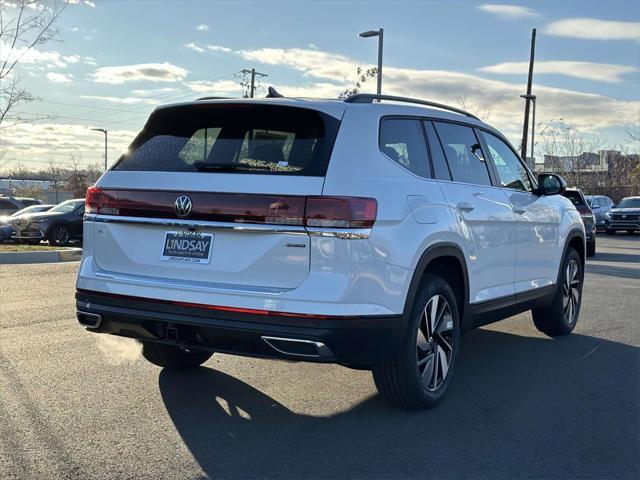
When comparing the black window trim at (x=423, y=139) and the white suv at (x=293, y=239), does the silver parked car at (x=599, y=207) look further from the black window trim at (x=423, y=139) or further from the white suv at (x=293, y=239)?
the white suv at (x=293, y=239)

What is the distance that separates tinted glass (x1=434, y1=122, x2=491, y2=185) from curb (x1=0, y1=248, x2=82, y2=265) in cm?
1014

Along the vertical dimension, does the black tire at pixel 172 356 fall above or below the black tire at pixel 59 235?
above

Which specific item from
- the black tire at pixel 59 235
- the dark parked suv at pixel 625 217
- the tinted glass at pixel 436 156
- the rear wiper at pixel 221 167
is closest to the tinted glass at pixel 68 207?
the black tire at pixel 59 235

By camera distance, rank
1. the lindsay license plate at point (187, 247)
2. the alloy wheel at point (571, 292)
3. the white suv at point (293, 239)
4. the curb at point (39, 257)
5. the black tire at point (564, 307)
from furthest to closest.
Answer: the curb at point (39, 257) → the alloy wheel at point (571, 292) → the black tire at point (564, 307) → the lindsay license plate at point (187, 247) → the white suv at point (293, 239)

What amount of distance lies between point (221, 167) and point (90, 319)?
125 cm

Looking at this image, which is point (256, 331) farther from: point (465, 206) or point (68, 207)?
point (68, 207)

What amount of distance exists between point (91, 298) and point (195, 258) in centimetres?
81

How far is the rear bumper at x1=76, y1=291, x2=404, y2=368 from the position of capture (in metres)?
3.69

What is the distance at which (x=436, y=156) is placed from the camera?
484cm

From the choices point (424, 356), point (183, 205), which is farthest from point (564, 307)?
point (183, 205)

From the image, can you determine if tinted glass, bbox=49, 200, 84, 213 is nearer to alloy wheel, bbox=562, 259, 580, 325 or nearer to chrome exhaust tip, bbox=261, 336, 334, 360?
alloy wheel, bbox=562, 259, 580, 325

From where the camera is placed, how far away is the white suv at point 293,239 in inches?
147

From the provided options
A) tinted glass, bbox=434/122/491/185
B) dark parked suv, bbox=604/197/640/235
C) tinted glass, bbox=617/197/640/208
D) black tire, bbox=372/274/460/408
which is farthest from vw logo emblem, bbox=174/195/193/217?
tinted glass, bbox=617/197/640/208

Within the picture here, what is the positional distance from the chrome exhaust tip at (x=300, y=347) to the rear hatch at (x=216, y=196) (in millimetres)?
284
